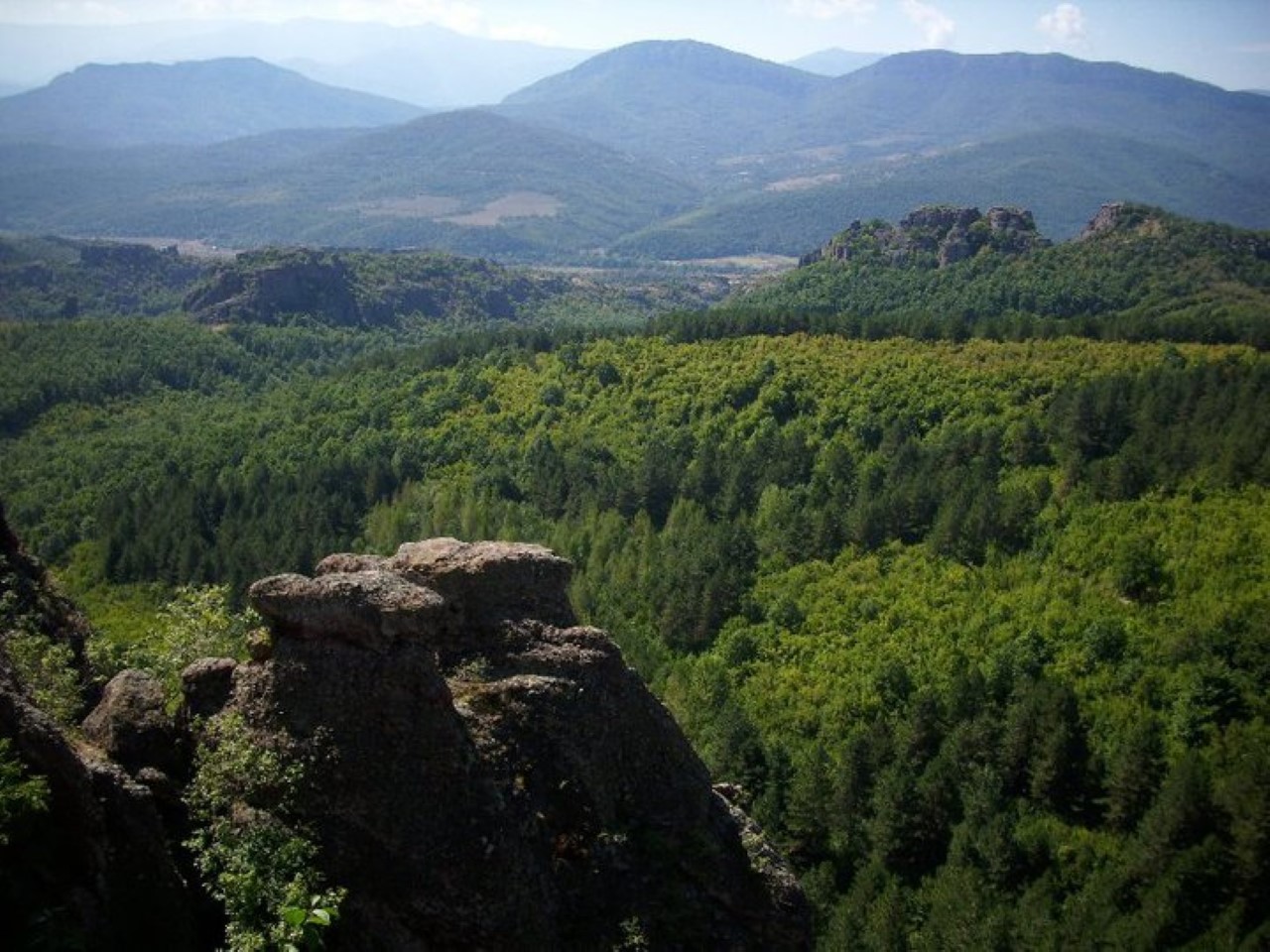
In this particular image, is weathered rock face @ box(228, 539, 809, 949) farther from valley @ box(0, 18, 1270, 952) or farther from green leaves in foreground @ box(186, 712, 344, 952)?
green leaves in foreground @ box(186, 712, 344, 952)

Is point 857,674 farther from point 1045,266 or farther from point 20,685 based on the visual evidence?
point 1045,266

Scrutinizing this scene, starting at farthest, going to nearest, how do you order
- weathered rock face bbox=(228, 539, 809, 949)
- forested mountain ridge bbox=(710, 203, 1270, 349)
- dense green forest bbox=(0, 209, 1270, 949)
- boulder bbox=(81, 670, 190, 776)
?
forested mountain ridge bbox=(710, 203, 1270, 349) < dense green forest bbox=(0, 209, 1270, 949) < boulder bbox=(81, 670, 190, 776) < weathered rock face bbox=(228, 539, 809, 949)

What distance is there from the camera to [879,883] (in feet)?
165

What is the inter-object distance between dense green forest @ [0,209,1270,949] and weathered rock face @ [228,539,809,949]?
1225 centimetres

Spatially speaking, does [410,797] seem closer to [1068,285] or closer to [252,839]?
[252,839]

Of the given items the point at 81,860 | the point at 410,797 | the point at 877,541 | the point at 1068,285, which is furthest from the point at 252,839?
the point at 1068,285

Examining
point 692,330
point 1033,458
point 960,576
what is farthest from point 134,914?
point 692,330

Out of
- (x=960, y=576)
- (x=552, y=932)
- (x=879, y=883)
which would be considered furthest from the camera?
(x=960, y=576)

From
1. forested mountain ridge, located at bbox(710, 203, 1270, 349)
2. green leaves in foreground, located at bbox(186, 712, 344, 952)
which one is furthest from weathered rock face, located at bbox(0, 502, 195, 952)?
forested mountain ridge, located at bbox(710, 203, 1270, 349)

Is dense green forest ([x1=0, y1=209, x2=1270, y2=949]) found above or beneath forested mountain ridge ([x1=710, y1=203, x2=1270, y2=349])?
beneath

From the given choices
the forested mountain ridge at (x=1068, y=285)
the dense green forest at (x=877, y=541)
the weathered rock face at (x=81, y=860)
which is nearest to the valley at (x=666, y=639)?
the weathered rock face at (x=81, y=860)

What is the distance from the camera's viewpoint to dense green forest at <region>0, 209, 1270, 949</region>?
50.2 metres

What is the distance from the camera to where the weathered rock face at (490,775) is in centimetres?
1967

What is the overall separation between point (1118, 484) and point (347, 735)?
6818 centimetres
